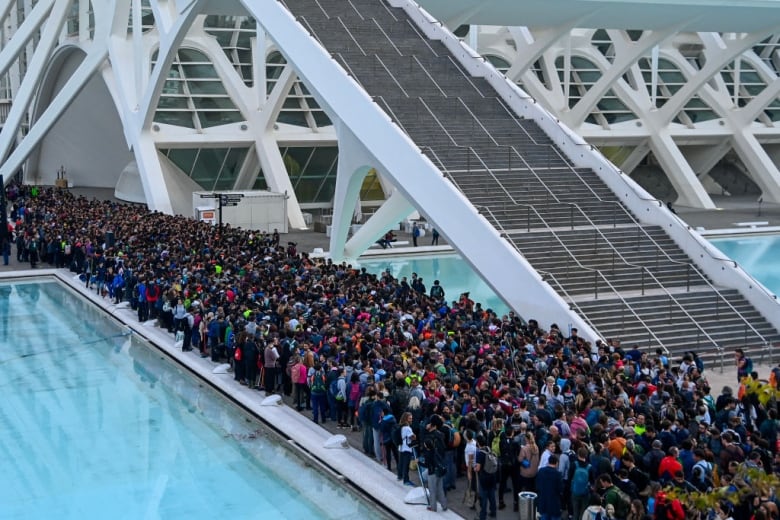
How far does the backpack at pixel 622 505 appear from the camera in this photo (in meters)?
9.17

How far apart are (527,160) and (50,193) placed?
22261mm

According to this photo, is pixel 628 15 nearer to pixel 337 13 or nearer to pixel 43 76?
pixel 337 13

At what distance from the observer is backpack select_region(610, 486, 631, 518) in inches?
361

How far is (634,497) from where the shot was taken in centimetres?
941

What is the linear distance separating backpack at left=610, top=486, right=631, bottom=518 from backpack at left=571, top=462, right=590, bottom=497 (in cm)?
68

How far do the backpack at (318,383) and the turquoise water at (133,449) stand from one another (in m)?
0.86

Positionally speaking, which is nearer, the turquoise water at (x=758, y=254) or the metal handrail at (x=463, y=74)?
the metal handrail at (x=463, y=74)

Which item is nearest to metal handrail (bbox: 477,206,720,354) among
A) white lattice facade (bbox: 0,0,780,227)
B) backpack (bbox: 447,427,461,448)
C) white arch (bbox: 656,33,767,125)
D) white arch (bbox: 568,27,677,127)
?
backpack (bbox: 447,427,461,448)

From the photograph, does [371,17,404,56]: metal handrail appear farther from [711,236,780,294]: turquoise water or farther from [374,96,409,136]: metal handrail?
[711,236,780,294]: turquoise water

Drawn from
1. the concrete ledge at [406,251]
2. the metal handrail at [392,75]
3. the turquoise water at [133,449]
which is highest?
the metal handrail at [392,75]

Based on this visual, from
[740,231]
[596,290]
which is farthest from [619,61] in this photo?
[596,290]

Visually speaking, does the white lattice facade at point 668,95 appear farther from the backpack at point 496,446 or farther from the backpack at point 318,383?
the backpack at point 496,446

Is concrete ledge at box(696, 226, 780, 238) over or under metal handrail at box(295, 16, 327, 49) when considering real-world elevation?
under

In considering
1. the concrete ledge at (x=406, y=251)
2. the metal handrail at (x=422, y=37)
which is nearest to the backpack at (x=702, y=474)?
the metal handrail at (x=422, y=37)
